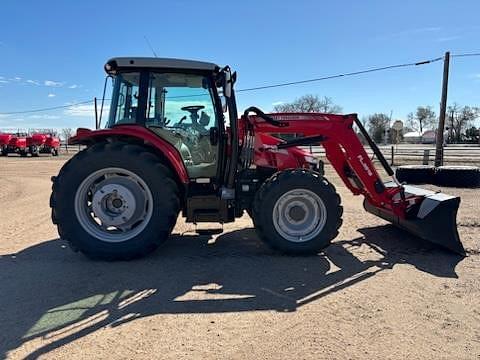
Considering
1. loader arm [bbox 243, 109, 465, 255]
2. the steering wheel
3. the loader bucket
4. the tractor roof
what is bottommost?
the loader bucket

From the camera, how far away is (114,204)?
564cm

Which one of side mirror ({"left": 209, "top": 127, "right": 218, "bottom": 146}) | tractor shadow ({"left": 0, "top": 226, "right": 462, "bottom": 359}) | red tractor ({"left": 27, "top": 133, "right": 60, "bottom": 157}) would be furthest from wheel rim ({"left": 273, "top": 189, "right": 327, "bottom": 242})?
red tractor ({"left": 27, "top": 133, "right": 60, "bottom": 157})

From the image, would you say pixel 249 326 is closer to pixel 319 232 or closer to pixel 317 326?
pixel 317 326

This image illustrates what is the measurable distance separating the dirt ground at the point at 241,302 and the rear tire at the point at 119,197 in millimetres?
231

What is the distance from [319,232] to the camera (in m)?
5.65

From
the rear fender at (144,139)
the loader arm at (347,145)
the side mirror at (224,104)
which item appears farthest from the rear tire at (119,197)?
the loader arm at (347,145)

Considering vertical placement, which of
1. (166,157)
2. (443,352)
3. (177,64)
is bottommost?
(443,352)

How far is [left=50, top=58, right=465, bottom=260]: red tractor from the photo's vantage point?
550 cm

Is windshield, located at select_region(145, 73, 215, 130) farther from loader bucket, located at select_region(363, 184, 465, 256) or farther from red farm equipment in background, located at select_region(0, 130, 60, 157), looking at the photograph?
red farm equipment in background, located at select_region(0, 130, 60, 157)

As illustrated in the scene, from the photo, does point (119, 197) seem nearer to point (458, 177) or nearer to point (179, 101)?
point (179, 101)

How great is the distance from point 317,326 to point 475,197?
830 cm

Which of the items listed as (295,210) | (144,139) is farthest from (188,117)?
(295,210)

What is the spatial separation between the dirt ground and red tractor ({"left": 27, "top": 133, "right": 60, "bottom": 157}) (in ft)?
103

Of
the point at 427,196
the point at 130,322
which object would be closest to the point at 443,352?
the point at 130,322
